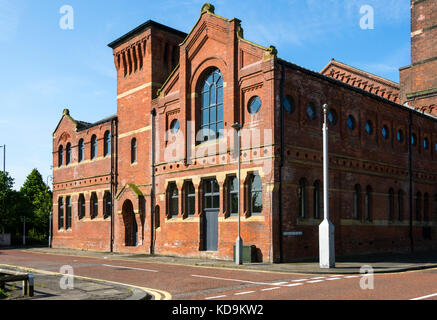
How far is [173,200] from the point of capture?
28875 mm

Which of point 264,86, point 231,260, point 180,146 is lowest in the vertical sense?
point 231,260

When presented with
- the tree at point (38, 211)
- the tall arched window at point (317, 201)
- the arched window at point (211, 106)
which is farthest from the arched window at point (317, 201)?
the tree at point (38, 211)

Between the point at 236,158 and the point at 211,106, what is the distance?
409cm

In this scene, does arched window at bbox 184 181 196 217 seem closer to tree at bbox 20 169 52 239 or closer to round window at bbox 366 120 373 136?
round window at bbox 366 120 373 136

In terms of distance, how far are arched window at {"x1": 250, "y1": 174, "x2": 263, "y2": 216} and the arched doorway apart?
1223 cm

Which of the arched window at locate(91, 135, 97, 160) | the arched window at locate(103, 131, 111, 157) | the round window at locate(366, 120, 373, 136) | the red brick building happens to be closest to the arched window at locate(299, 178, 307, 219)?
the red brick building

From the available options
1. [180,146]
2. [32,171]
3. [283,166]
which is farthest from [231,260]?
[32,171]

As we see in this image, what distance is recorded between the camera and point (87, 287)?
1292 cm

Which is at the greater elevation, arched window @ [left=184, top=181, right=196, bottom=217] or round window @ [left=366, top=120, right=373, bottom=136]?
round window @ [left=366, top=120, right=373, bottom=136]

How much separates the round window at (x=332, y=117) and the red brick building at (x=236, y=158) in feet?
0.19

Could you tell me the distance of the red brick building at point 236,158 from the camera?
75.8 ft

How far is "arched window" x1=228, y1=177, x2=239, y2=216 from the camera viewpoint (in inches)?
962
